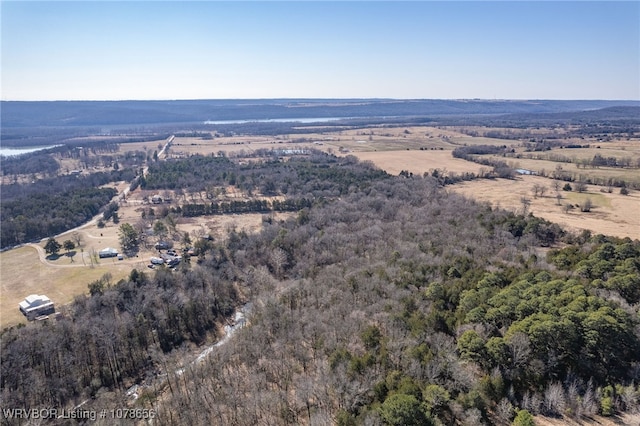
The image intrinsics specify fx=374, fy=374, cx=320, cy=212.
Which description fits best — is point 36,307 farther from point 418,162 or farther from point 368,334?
point 418,162

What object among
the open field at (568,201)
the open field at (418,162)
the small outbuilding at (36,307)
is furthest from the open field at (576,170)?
the small outbuilding at (36,307)

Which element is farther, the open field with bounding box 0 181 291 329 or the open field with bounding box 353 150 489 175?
the open field with bounding box 353 150 489 175

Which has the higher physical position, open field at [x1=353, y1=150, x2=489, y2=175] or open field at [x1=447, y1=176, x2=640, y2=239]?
open field at [x1=353, y1=150, x2=489, y2=175]

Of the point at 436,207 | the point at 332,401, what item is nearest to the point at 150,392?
the point at 332,401

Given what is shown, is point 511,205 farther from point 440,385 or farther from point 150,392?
point 150,392

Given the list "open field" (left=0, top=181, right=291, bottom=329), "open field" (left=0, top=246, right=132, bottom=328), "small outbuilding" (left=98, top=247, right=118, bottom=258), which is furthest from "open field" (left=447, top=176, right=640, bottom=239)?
"open field" (left=0, top=246, right=132, bottom=328)

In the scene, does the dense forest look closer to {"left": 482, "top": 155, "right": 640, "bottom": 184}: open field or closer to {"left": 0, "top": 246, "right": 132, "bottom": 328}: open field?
{"left": 0, "top": 246, "right": 132, "bottom": 328}: open field
